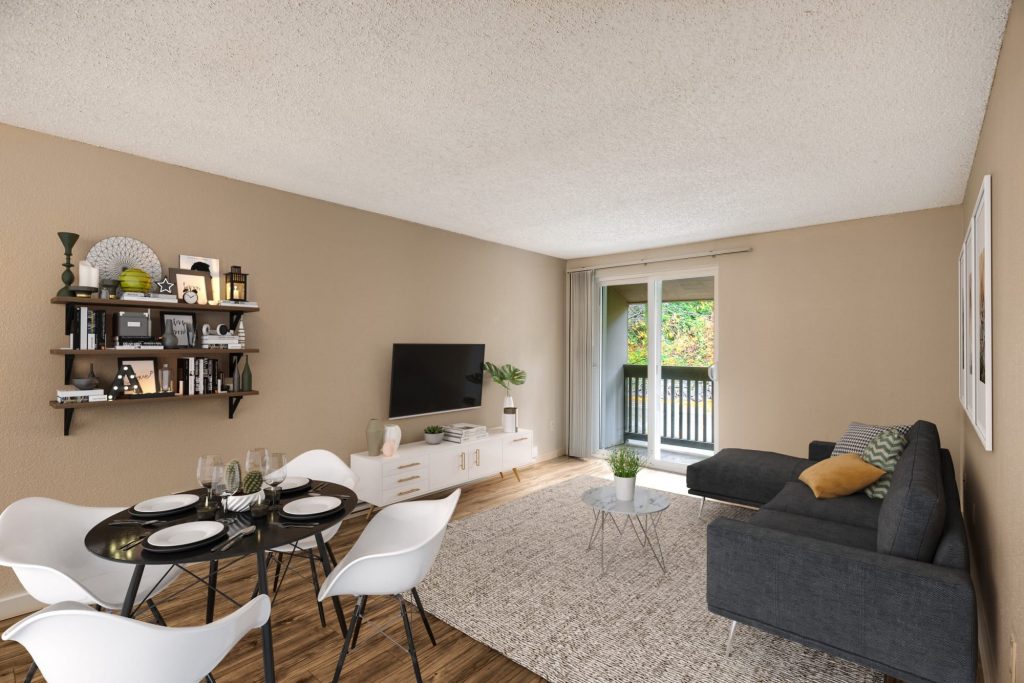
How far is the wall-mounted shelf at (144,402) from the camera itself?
286 cm

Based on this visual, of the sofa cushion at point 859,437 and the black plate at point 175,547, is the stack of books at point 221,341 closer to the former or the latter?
the black plate at point 175,547

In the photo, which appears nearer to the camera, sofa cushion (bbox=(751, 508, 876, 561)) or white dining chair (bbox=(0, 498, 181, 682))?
white dining chair (bbox=(0, 498, 181, 682))

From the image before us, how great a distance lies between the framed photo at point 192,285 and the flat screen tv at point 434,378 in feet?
5.33

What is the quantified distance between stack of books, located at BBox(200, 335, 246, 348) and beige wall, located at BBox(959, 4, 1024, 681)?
3.86m

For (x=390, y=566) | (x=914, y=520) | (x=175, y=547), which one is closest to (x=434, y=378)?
(x=390, y=566)

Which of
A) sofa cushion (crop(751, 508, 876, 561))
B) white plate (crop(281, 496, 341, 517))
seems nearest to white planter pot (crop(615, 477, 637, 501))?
sofa cushion (crop(751, 508, 876, 561))

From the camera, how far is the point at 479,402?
5.59 m

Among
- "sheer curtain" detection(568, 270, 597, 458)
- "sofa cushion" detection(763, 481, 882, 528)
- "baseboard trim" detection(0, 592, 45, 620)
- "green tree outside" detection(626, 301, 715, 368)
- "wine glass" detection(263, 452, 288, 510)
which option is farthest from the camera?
"sheer curtain" detection(568, 270, 597, 458)

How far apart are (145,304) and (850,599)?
12.7 ft

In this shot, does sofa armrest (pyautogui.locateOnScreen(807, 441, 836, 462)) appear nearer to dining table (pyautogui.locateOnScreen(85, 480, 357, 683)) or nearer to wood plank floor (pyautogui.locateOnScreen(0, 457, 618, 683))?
wood plank floor (pyautogui.locateOnScreen(0, 457, 618, 683))

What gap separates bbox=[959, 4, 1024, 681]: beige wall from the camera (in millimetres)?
1574

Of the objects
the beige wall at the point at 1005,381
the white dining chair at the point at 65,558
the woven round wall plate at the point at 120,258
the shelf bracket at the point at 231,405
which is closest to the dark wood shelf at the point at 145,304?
the woven round wall plate at the point at 120,258

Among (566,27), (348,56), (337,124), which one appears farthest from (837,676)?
(337,124)

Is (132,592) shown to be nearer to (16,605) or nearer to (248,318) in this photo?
(16,605)
